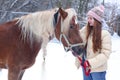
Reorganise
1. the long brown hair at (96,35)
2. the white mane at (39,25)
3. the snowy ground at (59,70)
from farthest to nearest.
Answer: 1. the snowy ground at (59,70)
2. the white mane at (39,25)
3. the long brown hair at (96,35)

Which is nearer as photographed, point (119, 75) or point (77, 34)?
point (77, 34)

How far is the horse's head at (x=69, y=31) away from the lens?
292 cm

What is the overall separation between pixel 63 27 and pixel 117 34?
51.7 ft

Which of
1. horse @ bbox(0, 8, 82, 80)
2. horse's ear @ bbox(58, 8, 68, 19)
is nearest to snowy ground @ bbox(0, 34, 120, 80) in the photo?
horse @ bbox(0, 8, 82, 80)

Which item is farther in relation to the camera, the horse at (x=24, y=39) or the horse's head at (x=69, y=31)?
the horse at (x=24, y=39)

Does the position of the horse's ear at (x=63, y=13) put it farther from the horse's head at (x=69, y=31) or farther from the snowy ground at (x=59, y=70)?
the snowy ground at (x=59, y=70)

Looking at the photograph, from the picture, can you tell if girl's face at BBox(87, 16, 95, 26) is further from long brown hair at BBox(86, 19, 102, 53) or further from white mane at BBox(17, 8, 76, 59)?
white mane at BBox(17, 8, 76, 59)

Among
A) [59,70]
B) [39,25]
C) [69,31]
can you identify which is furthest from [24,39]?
[59,70]

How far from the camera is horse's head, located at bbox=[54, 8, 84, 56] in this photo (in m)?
2.92

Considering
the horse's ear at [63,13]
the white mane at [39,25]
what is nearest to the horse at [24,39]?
the white mane at [39,25]

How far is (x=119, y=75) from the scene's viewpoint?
17.7 feet

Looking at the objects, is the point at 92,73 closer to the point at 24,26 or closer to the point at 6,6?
the point at 24,26

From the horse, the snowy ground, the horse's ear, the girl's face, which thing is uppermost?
the horse's ear

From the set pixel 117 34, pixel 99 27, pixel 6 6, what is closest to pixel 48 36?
pixel 99 27
